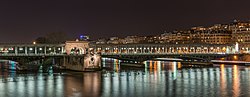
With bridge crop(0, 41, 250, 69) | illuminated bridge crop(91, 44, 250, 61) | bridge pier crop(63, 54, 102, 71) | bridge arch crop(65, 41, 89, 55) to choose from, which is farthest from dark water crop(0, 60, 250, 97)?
bridge arch crop(65, 41, 89, 55)

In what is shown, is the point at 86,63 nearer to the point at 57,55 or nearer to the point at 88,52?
the point at 88,52

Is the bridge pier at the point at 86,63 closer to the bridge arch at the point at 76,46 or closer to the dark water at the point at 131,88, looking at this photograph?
the bridge arch at the point at 76,46

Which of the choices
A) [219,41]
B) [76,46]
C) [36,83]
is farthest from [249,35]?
[36,83]

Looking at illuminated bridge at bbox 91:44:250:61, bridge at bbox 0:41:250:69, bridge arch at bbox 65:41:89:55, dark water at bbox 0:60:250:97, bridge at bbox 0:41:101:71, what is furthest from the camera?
bridge arch at bbox 65:41:89:55

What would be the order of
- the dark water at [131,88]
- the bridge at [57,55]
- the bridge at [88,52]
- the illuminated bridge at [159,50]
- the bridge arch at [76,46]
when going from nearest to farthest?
the dark water at [131,88]
the bridge at [57,55]
the bridge at [88,52]
the illuminated bridge at [159,50]
the bridge arch at [76,46]

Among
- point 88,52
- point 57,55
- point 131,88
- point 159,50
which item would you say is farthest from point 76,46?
point 131,88

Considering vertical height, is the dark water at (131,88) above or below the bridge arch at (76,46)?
below

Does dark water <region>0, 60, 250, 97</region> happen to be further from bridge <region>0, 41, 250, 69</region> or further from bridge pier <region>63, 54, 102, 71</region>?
bridge <region>0, 41, 250, 69</region>

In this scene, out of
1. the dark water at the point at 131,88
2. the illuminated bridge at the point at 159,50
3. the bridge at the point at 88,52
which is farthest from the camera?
the illuminated bridge at the point at 159,50

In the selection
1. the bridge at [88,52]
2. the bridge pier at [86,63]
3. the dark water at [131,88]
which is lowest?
the dark water at [131,88]

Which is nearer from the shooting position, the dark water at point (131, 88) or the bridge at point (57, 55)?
the dark water at point (131, 88)

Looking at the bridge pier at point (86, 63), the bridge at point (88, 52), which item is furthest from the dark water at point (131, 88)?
the bridge at point (88, 52)

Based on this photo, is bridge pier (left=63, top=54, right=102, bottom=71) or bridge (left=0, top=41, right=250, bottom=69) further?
bridge (left=0, top=41, right=250, bottom=69)

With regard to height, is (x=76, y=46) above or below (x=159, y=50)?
above
